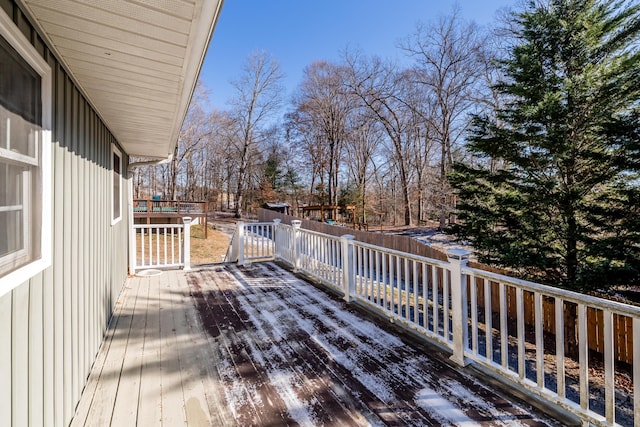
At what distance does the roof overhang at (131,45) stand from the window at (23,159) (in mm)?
231

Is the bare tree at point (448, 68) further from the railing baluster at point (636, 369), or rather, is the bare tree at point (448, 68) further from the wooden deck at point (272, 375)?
the railing baluster at point (636, 369)

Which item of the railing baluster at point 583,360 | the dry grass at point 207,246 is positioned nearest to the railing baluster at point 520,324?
the railing baluster at point 583,360

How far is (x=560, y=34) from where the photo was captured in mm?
5434

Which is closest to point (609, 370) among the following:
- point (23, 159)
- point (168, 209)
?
point (23, 159)

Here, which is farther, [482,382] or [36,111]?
[482,382]

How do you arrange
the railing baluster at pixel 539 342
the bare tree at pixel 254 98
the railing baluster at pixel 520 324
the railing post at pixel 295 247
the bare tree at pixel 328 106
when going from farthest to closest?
the bare tree at pixel 254 98 < the bare tree at pixel 328 106 < the railing post at pixel 295 247 < the railing baluster at pixel 520 324 < the railing baluster at pixel 539 342

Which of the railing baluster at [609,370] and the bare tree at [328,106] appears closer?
the railing baluster at [609,370]

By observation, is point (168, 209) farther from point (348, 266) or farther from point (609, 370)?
point (609, 370)

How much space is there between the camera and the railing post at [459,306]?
97.0 inches

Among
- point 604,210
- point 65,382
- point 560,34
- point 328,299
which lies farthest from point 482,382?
point 560,34

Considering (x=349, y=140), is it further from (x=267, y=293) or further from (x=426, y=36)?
(x=267, y=293)

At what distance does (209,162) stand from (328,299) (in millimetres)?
25348

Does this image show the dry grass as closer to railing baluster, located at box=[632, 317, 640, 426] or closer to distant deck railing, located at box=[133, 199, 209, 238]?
distant deck railing, located at box=[133, 199, 209, 238]

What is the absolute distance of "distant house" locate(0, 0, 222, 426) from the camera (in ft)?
4.27
